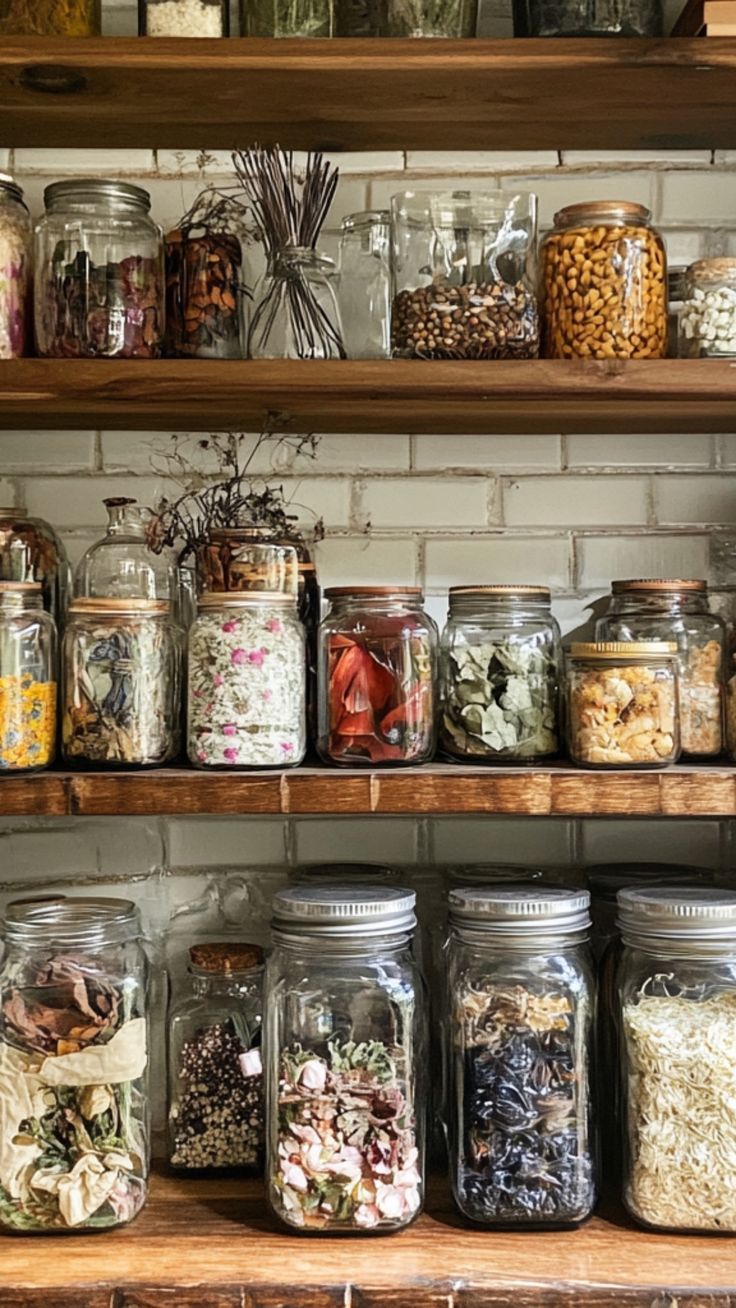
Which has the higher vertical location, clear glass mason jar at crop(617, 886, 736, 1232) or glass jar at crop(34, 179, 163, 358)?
glass jar at crop(34, 179, 163, 358)

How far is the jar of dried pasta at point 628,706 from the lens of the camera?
4.35 ft

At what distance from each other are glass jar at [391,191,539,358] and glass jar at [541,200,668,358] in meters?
0.03

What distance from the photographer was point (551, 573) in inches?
63.2

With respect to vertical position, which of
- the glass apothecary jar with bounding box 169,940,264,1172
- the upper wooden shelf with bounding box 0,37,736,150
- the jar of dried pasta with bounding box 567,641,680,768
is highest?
the upper wooden shelf with bounding box 0,37,736,150

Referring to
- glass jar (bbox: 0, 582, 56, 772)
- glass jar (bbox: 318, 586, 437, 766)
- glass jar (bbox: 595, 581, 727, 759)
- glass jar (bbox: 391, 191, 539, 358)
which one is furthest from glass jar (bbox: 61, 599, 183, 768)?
glass jar (bbox: 595, 581, 727, 759)

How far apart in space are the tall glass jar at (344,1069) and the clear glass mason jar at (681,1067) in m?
0.22

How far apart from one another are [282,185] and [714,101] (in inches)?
19.6

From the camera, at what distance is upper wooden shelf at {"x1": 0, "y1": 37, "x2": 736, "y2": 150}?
4.40 feet

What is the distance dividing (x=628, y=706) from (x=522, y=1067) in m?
0.38

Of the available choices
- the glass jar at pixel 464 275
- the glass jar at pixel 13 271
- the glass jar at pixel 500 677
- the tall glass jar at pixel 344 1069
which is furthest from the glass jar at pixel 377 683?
the glass jar at pixel 13 271

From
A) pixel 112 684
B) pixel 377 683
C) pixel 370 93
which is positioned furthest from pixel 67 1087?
pixel 370 93

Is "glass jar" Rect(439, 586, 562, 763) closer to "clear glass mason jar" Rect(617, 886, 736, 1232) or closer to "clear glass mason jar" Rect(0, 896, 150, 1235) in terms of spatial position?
"clear glass mason jar" Rect(617, 886, 736, 1232)

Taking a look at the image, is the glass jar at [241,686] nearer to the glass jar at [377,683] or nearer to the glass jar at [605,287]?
the glass jar at [377,683]

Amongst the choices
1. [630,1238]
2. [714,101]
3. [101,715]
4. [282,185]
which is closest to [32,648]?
[101,715]
